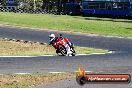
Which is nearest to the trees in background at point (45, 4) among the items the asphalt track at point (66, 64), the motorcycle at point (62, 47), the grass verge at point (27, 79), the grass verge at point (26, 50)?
the grass verge at point (26, 50)

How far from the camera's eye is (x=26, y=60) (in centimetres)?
1995

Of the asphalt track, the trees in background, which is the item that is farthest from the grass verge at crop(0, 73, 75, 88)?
the trees in background

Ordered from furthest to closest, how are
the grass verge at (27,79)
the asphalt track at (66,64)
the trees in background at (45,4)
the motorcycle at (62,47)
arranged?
the trees in background at (45,4) → the motorcycle at (62,47) → the asphalt track at (66,64) → the grass verge at (27,79)

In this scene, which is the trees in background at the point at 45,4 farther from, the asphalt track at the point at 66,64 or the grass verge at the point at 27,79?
the grass verge at the point at 27,79

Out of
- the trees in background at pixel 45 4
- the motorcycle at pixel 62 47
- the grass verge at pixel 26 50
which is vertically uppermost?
the motorcycle at pixel 62 47

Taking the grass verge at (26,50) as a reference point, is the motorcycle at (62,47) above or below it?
above

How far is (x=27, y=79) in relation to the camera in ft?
48.8

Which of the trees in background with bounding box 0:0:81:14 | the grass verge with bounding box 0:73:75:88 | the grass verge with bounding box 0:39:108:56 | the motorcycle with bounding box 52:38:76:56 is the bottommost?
the trees in background with bounding box 0:0:81:14

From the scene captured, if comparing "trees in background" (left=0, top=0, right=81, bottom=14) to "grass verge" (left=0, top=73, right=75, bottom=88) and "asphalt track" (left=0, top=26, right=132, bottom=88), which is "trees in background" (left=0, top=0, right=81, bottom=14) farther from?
"grass verge" (left=0, top=73, right=75, bottom=88)

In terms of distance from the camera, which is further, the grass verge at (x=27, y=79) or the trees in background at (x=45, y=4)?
the trees in background at (x=45, y=4)

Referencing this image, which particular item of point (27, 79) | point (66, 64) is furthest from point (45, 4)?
point (27, 79)

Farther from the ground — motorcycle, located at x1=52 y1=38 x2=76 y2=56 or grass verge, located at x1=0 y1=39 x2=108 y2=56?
motorcycle, located at x1=52 y1=38 x2=76 y2=56

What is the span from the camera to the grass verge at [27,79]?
1375cm

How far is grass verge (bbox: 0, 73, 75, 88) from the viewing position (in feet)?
Answer: 45.1
